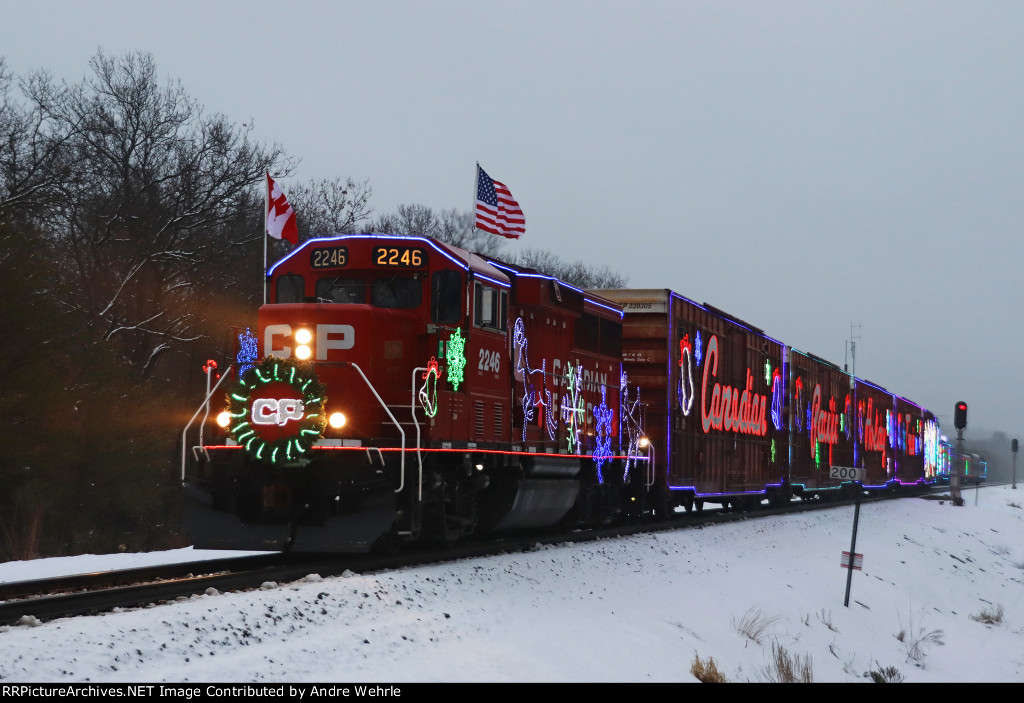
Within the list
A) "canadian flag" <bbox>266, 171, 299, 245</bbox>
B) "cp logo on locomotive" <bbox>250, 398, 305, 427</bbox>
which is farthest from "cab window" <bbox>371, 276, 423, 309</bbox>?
"canadian flag" <bbox>266, 171, 299, 245</bbox>

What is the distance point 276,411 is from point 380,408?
139cm

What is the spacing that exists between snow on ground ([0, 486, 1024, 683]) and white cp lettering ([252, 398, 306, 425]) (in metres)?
1.89

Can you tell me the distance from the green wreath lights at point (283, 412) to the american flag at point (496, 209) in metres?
8.51

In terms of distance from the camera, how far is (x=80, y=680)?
22.4 feet

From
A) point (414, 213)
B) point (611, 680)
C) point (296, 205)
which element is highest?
point (414, 213)

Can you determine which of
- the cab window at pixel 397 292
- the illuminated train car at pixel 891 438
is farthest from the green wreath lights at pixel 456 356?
the illuminated train car at pixel 891 438

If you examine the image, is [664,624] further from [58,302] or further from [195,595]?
[58,302]

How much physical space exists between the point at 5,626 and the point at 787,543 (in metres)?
15.5

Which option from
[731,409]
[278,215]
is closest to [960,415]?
[731,409]

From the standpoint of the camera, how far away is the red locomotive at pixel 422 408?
A: 1209 centimetres

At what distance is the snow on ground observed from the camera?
307 inches

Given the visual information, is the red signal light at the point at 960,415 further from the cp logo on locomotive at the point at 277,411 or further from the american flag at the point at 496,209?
the cp logo on locomotive at the point at 277,411

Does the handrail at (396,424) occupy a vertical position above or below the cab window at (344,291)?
below
